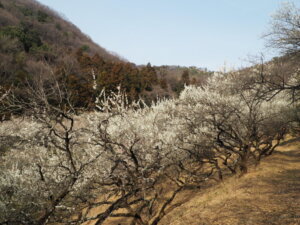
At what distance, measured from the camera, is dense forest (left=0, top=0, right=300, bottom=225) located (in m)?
4.52

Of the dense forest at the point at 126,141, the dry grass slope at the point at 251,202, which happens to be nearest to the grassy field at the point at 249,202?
the dry grass slope at the point at 251,202

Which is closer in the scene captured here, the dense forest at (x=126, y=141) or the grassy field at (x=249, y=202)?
the dense forest at (x=126, y=141)

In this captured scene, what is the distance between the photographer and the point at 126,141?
936 centimetres

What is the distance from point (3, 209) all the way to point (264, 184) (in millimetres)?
10900

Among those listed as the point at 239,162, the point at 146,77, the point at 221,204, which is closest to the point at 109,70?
the point at 146,77

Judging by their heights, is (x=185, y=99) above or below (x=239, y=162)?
above

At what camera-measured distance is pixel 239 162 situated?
1278 cm

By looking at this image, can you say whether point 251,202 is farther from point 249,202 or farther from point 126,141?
point 126,141

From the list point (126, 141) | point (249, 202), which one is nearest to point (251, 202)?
point (249, 202)

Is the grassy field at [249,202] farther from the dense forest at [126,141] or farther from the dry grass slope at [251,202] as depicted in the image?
the dense forest at [126,141]

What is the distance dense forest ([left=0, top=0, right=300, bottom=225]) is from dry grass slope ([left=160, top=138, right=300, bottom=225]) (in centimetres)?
84

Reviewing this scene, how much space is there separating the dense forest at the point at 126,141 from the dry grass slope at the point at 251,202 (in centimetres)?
84

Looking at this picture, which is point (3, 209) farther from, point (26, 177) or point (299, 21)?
point (299, 21)

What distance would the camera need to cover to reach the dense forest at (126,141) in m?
4.52
